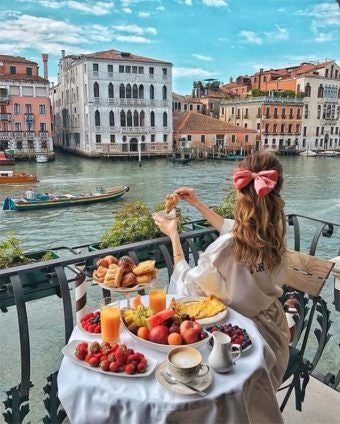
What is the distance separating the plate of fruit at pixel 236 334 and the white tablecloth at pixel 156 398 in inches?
1.6

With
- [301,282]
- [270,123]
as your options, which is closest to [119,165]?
[270,123]

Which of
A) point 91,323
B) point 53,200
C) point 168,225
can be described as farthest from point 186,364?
point 53,200

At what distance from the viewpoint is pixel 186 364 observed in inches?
43.4

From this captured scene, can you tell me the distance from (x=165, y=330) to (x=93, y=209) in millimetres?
15815

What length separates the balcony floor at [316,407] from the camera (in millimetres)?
1844

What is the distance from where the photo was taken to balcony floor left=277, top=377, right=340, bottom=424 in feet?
6.05

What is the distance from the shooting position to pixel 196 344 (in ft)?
4.00

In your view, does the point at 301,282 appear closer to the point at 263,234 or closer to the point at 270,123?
the point at 263,234

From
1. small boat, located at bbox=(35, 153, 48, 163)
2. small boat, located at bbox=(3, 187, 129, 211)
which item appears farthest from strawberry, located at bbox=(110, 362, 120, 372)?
small boat, located at bbox=(35, 153, 48, 163)

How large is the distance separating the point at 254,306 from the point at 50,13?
70386 millimetres

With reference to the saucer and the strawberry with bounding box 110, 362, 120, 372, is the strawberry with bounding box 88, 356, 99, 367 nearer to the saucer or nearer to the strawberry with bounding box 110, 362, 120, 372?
the strawberry with bounding box 110, 362, 120, 372

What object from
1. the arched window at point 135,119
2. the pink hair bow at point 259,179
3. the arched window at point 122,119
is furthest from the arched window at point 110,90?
the pink hair bow at point 259,179

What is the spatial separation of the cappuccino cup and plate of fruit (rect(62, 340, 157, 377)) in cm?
7

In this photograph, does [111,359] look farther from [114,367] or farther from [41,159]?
[41,159]
